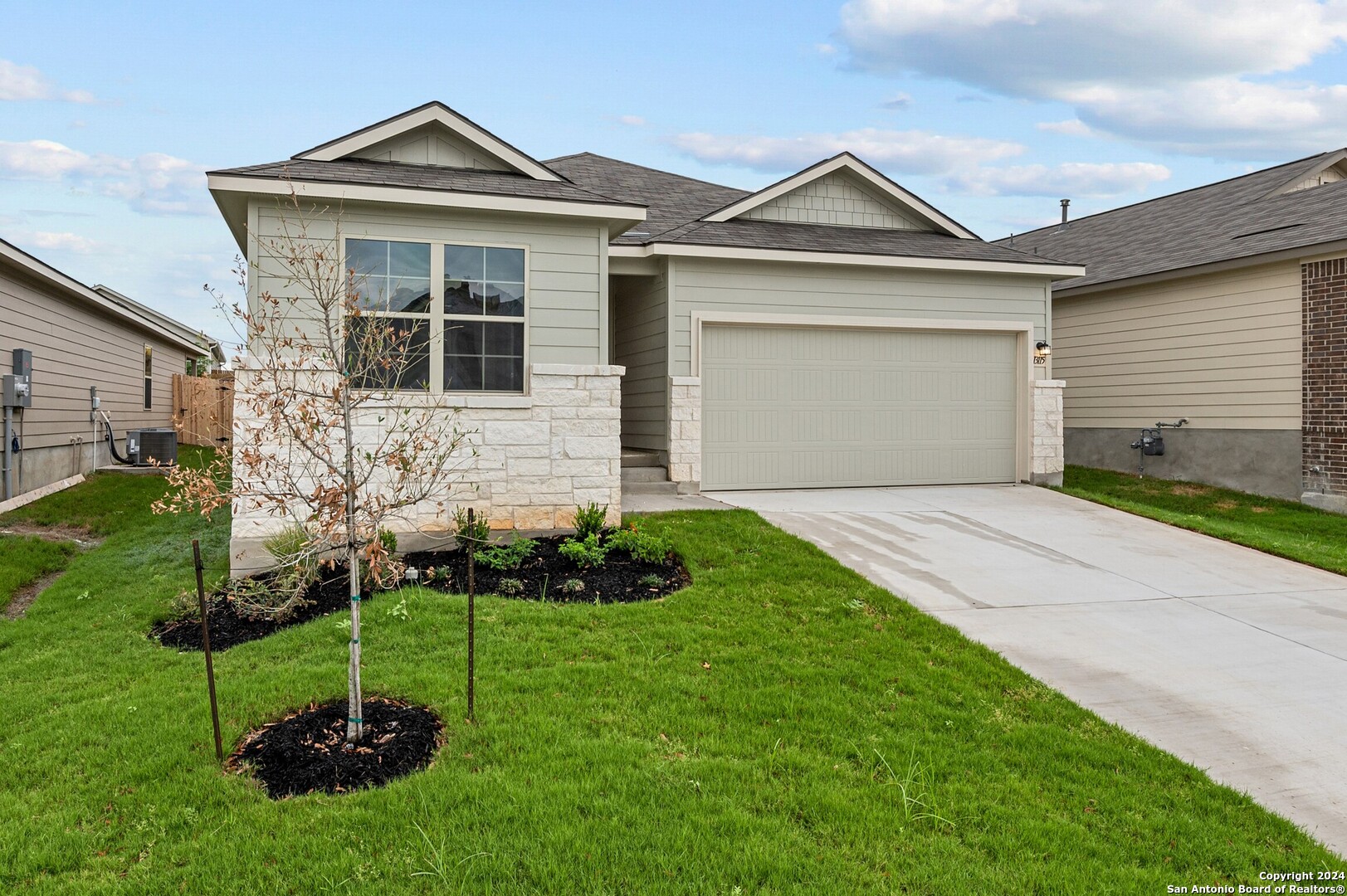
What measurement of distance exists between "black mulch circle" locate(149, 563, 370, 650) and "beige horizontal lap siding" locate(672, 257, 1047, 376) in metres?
5.61

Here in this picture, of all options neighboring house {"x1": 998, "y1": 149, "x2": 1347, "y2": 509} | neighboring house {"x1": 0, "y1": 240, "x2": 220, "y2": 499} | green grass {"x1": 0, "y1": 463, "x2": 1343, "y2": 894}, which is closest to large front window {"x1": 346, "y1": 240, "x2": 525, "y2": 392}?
neighboring house {"x1": 0, "y1": 240, "x2": 220, "y2": 499}

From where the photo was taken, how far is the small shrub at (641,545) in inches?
301

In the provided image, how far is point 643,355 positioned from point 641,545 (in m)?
5.25

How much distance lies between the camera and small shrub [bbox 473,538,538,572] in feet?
24.2

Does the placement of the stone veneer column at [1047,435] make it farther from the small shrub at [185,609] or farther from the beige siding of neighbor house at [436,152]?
the small shrub at [185,609]

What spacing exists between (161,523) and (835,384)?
370 inches

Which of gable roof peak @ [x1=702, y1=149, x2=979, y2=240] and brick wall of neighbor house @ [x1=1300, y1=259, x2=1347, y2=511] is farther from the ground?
gable roof peak @ [x1=702, y1=149, x2=979, y2=240]

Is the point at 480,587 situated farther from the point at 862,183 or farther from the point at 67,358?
the point at 67,358

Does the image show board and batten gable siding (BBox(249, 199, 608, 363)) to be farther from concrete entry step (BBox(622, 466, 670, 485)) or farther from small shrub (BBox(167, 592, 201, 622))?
small shrub (BBox(167, 592, 201, 622))

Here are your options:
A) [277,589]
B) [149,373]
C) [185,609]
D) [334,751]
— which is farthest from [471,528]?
[149,373]

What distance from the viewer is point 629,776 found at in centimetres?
381

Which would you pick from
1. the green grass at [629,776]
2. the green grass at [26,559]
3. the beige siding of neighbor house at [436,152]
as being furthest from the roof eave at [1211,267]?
the green grass at [26,559]

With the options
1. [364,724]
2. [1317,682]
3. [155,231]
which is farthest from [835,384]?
[155,231]

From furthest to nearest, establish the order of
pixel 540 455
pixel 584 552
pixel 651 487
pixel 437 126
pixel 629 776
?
pixel 651 487 → pixel 437 126 → pixel 540 455 → pixel 584 552 → pixel 629 776
